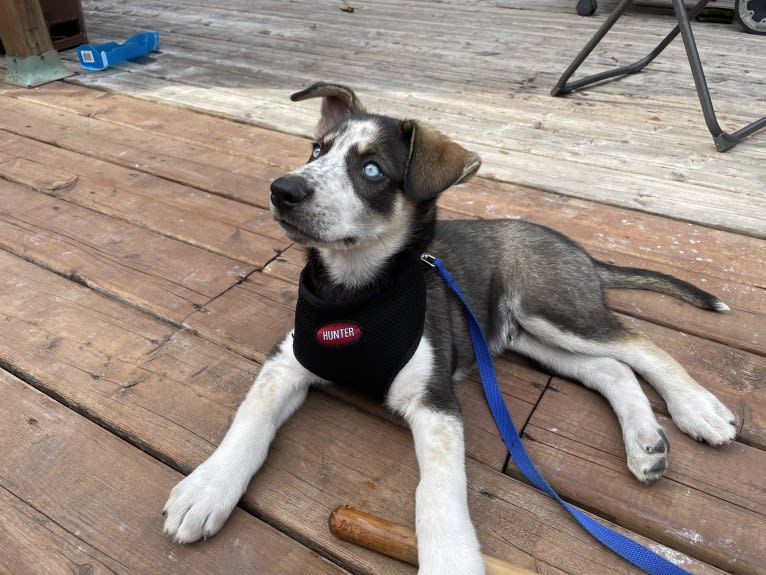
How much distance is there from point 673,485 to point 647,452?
0.44 ft

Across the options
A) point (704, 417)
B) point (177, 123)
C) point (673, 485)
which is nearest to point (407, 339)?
point (673, 485)

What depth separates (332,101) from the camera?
9.00 ft

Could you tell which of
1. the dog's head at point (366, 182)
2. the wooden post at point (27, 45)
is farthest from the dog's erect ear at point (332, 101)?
the wooden post at point (27, 45)

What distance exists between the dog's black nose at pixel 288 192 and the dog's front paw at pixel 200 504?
35.8 inches

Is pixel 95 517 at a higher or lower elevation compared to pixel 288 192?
lower

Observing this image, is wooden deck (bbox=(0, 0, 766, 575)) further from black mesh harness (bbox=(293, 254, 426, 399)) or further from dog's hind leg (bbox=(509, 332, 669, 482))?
black mesh harness (bbox=(293, 254, 426, 399))

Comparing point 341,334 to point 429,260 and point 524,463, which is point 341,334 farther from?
point 524,463

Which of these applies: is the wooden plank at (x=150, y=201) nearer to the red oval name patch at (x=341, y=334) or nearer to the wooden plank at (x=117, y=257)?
the wooden plank at (x=117, y=257)

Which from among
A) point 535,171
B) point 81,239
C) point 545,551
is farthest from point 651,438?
point 81,239

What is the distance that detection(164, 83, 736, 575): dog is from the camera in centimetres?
194

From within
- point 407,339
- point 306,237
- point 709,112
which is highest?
point 306,237

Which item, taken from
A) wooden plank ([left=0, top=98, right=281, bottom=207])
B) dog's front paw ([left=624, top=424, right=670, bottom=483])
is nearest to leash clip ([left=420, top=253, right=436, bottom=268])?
dog's front paw ([left=624, top=424, right=670, bottom=483])

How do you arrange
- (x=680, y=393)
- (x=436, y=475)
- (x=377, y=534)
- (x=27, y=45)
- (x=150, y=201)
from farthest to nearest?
(x=27, y=45) → (x=150, y=201) → (x=680, y=393) → (x=436, y=475) → (x=377, y=534)

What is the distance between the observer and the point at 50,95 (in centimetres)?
539
